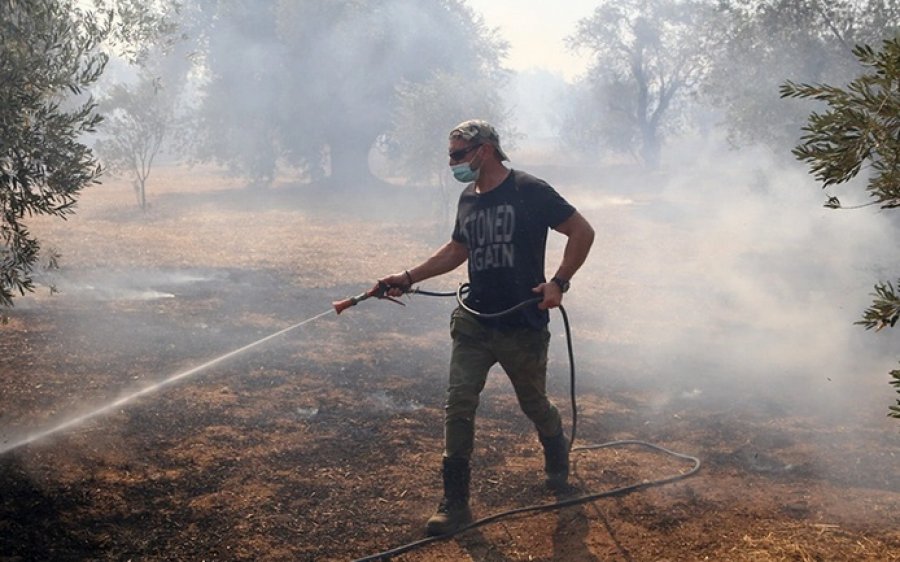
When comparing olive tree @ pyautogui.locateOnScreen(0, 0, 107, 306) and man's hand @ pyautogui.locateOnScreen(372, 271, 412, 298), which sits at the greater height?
olive tree @ pyautogui.locateOnScreen(0, 0, 107, 306)

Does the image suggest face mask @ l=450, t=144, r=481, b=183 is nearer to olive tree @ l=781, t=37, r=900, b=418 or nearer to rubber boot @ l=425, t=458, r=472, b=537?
rubber boot @ l=425, t=458, r=472, b=537

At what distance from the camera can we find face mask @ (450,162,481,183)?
479cm

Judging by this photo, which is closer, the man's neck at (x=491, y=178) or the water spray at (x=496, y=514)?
the water spray at (x=496, y=514)

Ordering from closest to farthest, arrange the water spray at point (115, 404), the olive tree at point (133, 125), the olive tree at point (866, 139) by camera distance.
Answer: the olive tree at point (866, 139)
the water spray at point (115, 404)
the olive tree at point (133, 125)

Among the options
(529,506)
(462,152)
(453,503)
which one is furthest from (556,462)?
(462,152)

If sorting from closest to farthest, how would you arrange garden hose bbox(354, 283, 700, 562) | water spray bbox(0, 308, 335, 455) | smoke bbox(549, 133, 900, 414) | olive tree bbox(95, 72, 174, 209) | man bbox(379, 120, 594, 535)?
garden hose bbox(354, 283, 700, 562) < man bbox(379, 120, 594, 535) < water spray bbox(0, 308, 335, 455) < smoke bbox(549, 133, 900, 414) < olive tree bbox(95, 72, 174, 209)

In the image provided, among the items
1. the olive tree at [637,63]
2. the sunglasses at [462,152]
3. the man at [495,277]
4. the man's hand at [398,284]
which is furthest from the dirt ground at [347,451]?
the olive tree at [637,63]

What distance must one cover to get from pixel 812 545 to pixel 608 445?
2.04 meters

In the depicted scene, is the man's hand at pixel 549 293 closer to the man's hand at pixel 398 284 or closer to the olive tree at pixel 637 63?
the man's hand at pixel 398 284

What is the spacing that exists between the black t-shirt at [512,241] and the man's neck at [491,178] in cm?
4

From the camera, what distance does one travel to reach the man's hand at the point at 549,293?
4.46 m

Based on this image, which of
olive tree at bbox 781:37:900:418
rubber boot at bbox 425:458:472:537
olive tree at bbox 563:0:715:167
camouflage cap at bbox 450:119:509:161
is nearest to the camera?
olive tree at bbox 781:37:900:418

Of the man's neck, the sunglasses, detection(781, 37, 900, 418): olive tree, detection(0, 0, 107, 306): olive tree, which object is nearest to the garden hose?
the man's neck

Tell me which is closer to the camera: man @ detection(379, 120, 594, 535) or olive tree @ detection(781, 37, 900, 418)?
olive tree @ detection(781, 37, 900, 418)
